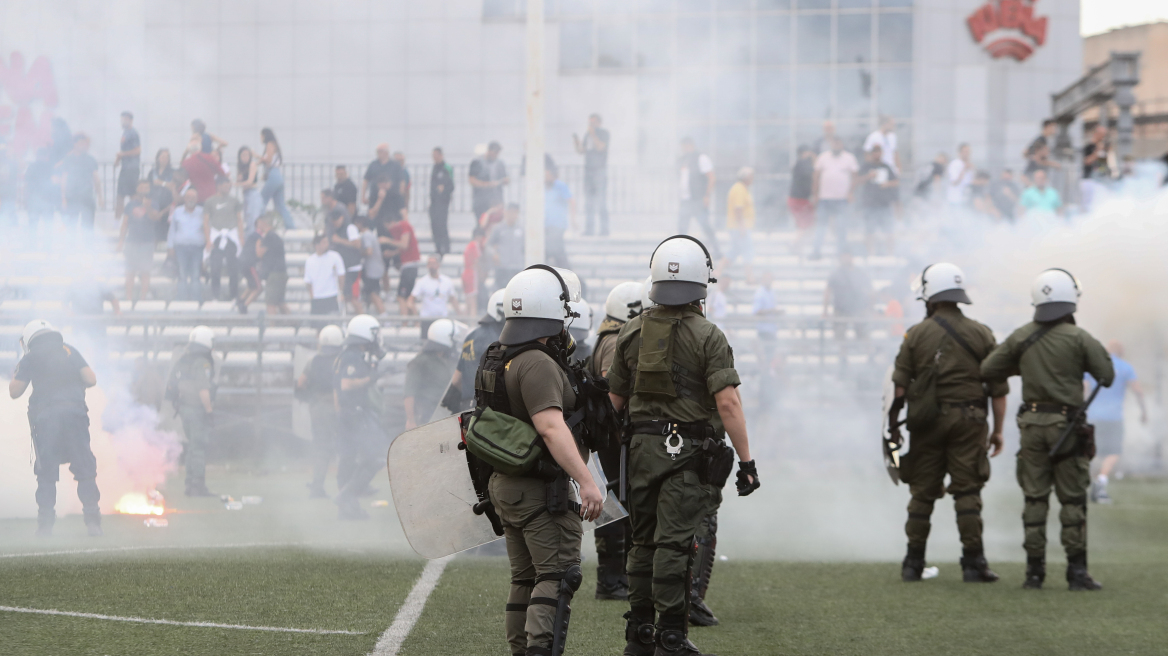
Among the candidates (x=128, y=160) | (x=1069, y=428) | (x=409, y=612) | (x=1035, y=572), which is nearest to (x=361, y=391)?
(x=128, y=160)

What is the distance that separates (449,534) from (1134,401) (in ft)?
39.2

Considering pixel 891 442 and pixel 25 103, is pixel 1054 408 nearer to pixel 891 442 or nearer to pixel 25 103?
pixel 891 442

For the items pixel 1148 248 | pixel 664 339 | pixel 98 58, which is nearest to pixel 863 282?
pixel 1148 248

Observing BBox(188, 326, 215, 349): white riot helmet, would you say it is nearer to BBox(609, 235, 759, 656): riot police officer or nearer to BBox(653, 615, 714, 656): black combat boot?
BBox(609, 235, 759, 656): riot police officer

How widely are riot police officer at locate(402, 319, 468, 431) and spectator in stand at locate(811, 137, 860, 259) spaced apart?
7064 millimetres

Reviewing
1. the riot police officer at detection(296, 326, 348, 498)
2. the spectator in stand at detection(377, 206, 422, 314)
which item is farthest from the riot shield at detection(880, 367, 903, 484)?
the spectator in stand at detection(377, 206, 422, 314)

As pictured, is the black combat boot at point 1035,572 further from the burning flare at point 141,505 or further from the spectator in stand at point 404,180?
the spectator in stand at point 404,180

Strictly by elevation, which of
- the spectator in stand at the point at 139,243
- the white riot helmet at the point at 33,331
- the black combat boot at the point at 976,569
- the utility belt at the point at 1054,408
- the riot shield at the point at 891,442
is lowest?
the black combat boot at the point at 976,569

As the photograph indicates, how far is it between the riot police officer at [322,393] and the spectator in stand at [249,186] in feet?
9.44

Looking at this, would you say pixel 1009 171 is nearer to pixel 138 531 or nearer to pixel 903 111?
pixel 903 111

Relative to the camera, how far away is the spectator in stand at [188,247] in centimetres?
1289

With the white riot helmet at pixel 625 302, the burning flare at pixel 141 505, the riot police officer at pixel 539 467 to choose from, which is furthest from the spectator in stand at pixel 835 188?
the riot police officer at pixel 539 467

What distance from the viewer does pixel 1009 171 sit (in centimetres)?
1756

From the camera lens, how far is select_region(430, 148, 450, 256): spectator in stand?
15836mm
